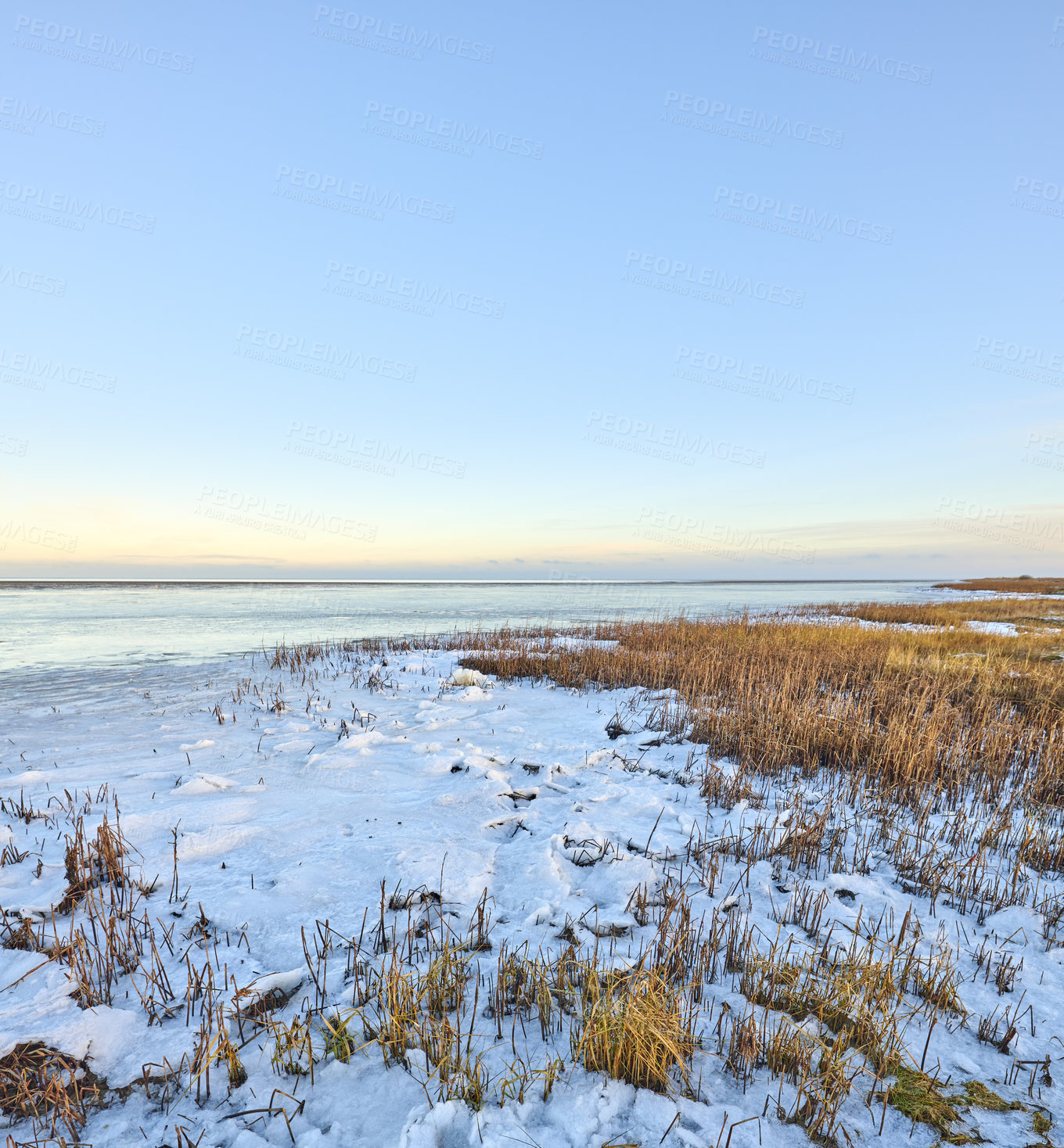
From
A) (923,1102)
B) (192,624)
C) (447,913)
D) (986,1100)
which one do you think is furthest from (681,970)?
(192,624)

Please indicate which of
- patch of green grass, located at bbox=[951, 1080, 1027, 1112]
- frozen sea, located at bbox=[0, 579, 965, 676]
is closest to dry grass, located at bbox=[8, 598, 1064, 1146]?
patch of green grass, located at bbox=[951, 1080, 1027, 1112]

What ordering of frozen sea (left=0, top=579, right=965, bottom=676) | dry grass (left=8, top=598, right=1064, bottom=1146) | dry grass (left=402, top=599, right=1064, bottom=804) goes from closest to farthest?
dry grass (left=8, top=598, right=1064, bottom=1146) < dry grass (left=402, top=599, right=1064, bottom=804) < frozen sea (left=0, top=579, right=965, bottom=676)

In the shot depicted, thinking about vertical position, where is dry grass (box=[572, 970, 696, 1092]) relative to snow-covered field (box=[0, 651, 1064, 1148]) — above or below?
above

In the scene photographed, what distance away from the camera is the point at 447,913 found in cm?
362

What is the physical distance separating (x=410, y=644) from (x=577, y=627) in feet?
25.4

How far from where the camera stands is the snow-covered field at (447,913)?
2264 millimetres

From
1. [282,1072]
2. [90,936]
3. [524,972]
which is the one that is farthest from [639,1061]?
[90,936]

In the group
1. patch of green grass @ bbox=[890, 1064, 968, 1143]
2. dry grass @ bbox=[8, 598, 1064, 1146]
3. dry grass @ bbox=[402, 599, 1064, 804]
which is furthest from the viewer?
dry grass @ bbox=[402, 599, 1064, 804]

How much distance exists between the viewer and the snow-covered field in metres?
2.26

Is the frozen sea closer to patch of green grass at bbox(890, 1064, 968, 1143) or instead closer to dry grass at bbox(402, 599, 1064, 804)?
dry grass at bbox(402, 599, 1064, 804)

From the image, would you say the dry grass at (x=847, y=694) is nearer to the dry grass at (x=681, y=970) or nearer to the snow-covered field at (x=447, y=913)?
the dry grass at (x=681, y=970)

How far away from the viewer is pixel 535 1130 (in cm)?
218

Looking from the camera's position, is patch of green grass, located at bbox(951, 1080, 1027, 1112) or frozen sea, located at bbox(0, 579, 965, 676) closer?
patch of green grass, located at bbox(951, 1080, 1027, 1112)

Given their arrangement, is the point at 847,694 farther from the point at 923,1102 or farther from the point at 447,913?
the point at 447,913
